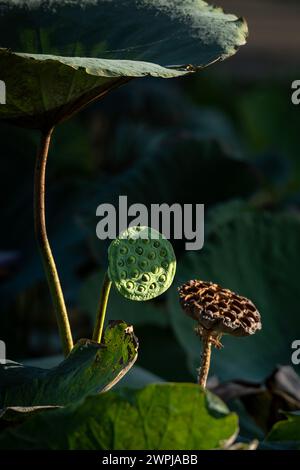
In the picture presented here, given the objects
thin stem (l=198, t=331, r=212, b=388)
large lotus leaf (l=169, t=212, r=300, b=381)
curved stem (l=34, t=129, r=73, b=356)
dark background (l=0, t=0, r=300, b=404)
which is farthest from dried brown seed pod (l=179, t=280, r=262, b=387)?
large lotus leaf (l=169, t=212, r=300, b=381)

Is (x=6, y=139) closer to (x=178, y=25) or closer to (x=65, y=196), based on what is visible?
(x=65, y=196)

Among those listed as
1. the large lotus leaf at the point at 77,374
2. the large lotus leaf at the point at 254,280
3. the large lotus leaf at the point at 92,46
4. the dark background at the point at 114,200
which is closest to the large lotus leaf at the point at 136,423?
the large lotus leaf at the point at 77,374

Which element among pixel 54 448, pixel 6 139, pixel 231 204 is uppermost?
pixel 6 139

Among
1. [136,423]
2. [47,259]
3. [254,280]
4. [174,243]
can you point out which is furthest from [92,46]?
[174,243]

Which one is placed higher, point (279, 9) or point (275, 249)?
point (279, 9)

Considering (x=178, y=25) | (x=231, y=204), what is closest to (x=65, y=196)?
(x=231, y=204)

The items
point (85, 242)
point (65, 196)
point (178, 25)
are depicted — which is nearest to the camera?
point (178, 25)

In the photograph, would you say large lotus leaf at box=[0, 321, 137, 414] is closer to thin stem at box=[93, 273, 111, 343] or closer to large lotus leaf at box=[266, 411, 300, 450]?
thin stem at box=[93, 273, 111, 343]
